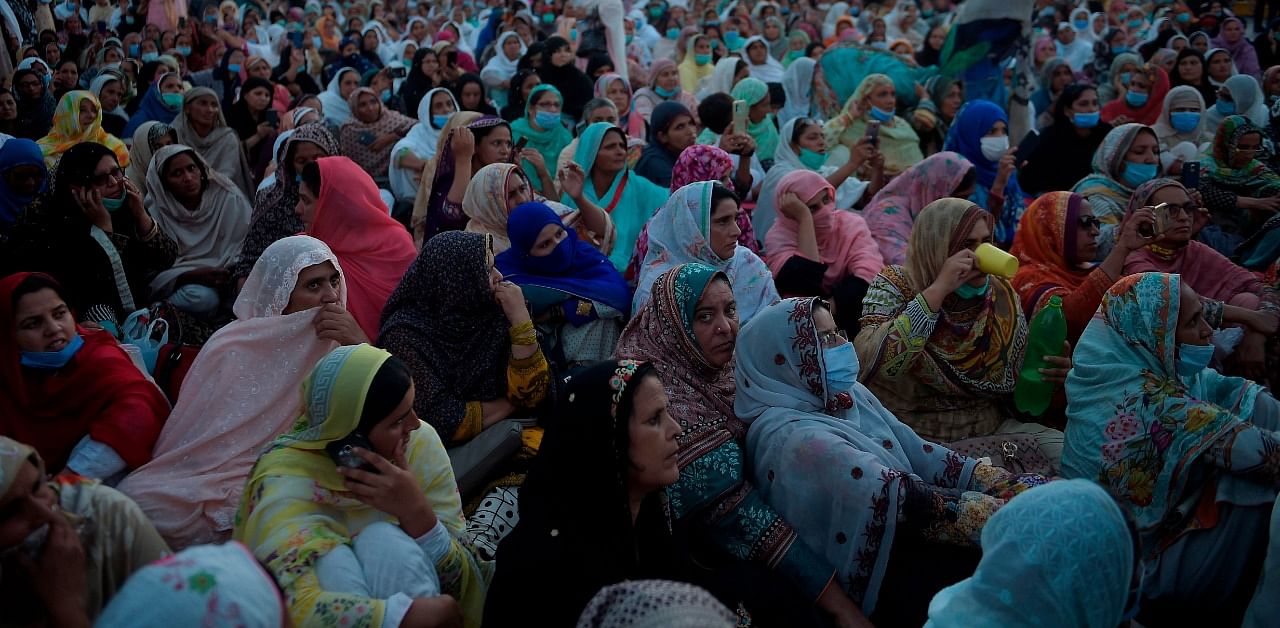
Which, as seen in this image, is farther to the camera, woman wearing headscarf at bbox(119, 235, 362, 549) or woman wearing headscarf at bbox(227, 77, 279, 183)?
woman wearing headscarf at bbox(227, 77, 279, 183)

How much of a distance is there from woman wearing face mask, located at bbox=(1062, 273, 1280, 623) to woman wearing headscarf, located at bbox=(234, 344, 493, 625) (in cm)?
197

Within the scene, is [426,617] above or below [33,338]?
below

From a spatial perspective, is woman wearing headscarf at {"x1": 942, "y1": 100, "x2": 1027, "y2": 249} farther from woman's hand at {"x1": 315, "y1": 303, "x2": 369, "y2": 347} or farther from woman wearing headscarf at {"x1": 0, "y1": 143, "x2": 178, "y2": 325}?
woman wearing headscarf at {"x1": 0, "y1": 143, "x2": 178, "y2": 325}

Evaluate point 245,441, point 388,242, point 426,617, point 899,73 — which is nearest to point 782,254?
point 388,242

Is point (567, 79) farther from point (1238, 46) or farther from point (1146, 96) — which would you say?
point (1238, 46)

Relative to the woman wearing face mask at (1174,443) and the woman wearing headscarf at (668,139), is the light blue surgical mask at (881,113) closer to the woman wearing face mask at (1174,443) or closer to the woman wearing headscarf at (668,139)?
the woman wearing headscarf at (668,139)

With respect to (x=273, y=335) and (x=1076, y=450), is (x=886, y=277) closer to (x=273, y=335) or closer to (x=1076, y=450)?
(x=1076, y=450)

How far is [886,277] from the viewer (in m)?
3.62

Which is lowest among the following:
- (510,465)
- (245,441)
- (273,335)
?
(510,465)

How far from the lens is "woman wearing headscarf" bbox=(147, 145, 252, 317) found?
4.88 meters

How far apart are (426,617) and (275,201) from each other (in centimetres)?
330

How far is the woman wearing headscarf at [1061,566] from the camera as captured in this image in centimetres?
172

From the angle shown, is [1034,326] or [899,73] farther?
[899,73]

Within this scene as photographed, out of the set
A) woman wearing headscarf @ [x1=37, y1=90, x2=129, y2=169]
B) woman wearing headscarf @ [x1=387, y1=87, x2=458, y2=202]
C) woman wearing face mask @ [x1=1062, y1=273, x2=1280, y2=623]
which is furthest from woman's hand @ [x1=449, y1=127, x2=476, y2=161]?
woman wearing face mask @ [x1=1062, y1=273, x2=1280, y2=623]
